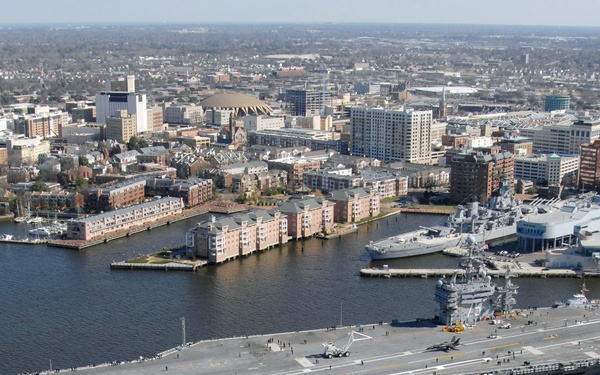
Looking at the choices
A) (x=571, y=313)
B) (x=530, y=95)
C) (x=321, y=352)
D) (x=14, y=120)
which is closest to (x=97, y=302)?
(x=321, y=352)

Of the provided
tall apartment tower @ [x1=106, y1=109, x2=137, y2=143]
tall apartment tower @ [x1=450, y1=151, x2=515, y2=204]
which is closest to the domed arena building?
tall apartment tower @ [x1=106, y1=109, x2=137, y2=143]

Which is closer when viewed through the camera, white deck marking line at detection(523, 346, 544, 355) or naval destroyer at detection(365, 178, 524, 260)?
white deck marking line at detection(523, 346, 544, 355)

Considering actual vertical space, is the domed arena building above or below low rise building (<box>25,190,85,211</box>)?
above

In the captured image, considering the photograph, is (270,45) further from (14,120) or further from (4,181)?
(4,181)

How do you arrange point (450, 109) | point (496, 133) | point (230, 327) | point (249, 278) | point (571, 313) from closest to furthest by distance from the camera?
1. point (571, 313)
2. point (230, 327)
3. point (249, 278)
4. point (496, 133)
5. point (450, 109)

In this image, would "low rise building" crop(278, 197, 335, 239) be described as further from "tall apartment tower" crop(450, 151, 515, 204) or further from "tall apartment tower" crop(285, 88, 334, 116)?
"tall apartment tower" crop(285, 88, 334, 116)

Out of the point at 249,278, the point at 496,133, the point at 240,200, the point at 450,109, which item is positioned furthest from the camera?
the point at 450,109

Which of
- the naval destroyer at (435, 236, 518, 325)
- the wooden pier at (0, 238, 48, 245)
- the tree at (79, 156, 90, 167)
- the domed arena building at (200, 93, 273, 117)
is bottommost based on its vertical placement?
the wooden pier at (0, 238, 48, 245)
